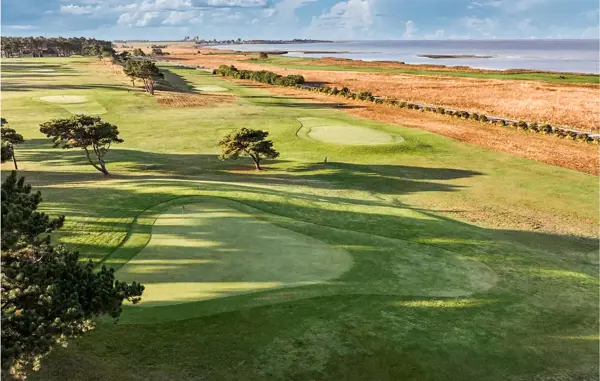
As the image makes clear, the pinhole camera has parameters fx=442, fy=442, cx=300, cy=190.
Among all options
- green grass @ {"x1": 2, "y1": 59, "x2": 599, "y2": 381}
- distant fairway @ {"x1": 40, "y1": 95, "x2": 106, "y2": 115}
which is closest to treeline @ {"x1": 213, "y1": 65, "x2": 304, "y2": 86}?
distant fairway @ {"x1": 40, "y1": 95, "x2": 106, "y2": 115}

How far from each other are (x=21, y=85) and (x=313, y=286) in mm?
102494

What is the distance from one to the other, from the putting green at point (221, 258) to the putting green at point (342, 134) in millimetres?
35016

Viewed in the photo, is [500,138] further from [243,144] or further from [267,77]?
[267,77]

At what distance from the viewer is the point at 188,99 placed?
90.2 m

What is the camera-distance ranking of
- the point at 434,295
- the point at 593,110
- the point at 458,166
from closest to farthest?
the point at 434,295 → the point at 458,166 → the point at 593,110

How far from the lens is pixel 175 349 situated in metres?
15.0

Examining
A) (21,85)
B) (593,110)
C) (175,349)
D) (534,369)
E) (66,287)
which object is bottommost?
(534,369)

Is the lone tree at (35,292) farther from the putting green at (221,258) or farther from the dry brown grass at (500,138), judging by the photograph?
the dry brown grass at (500,138)

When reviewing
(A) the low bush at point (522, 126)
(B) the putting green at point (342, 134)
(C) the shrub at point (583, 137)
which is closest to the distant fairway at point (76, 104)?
(B) the putting green at point (342, 134)

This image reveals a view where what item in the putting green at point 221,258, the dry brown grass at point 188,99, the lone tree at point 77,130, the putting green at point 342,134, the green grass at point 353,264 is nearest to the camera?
the green grass at point 353,264

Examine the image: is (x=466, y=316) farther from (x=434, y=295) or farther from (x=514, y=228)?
(x=514, y=228)

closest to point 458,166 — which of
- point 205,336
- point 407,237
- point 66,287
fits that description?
point 407,237

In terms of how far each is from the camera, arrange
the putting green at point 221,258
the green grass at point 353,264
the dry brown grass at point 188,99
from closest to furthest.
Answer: the green grass at point 353,264 < the putting green at point 221,258 < the dry brown grass at point 188,99

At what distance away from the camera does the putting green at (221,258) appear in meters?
18.7
